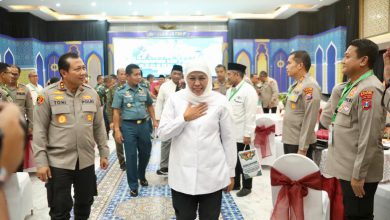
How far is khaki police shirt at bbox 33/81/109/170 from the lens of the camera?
246 cm

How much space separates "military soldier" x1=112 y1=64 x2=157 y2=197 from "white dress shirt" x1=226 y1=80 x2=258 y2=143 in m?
1.07

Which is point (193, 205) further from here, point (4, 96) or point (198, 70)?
point (4, 96)

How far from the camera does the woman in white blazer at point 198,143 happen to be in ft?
7.00

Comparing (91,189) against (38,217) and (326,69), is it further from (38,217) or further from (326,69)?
(326,69)

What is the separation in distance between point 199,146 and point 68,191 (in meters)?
1.08

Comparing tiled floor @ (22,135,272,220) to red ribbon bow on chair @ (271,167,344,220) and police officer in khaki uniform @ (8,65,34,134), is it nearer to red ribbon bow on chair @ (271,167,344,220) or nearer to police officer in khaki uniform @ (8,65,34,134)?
police officer in khaki uniform @ (8,65,34,134)

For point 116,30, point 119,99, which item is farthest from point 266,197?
point 116,30

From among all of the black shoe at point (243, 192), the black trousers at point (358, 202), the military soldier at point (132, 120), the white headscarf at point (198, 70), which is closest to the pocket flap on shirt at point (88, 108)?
the white headscarf at point (198, 70)

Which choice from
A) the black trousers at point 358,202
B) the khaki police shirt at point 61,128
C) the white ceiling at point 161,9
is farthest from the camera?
the white ceiling at point 161,9

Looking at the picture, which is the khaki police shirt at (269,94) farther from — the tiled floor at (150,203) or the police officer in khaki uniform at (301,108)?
the police officer in khaki uniform at (301,108)

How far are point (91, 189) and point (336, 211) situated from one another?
171 centimetres

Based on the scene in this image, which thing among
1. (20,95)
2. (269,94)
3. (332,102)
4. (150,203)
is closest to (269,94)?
(269,94)

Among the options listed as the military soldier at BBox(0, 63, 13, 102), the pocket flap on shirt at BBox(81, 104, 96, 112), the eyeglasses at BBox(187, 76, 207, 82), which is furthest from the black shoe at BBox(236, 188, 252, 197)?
the military soldier at BBox(0, 63, 13, 102)

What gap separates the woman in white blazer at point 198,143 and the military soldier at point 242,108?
5.38 ft
